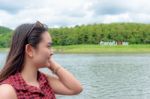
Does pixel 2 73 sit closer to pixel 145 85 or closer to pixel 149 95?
pixel 149 95

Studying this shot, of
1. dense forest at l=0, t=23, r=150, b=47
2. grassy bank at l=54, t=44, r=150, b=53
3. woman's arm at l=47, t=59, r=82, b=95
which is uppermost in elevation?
woman's arm at l=47, t=59, r=82, b=95

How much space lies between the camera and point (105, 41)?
5030 inches

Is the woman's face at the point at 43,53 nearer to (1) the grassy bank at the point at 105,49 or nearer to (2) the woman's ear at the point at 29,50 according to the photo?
(2) the woman's ear at the point at 29,50

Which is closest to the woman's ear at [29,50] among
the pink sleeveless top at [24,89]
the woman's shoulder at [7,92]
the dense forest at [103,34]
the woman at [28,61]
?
the woman at [28,61]

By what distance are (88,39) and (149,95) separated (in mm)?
108663

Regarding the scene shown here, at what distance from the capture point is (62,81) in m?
3.06

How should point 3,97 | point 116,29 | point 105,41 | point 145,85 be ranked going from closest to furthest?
point 3,97 < point 145,85 < point 105,41 < point 116,29

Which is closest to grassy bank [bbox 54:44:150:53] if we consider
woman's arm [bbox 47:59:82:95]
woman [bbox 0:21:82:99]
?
woman's arm [bbox 47:59:82:95]

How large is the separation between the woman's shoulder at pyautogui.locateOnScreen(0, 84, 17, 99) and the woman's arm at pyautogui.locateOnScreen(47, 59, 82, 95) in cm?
48

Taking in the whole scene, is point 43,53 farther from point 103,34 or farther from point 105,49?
point 103,34

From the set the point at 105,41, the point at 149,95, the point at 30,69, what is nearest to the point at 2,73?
the point at 30,69

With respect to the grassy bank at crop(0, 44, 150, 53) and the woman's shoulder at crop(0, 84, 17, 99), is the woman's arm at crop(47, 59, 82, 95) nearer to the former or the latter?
the woman's shoulder at crop(0, 84, 17, 99)

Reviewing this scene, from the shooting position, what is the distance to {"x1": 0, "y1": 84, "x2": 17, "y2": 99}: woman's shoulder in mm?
2498

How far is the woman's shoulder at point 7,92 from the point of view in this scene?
8.20 ft
